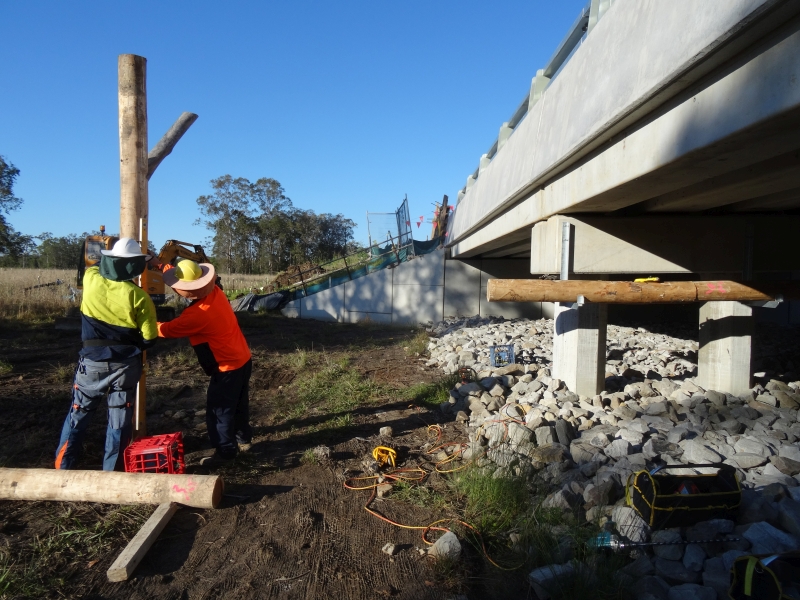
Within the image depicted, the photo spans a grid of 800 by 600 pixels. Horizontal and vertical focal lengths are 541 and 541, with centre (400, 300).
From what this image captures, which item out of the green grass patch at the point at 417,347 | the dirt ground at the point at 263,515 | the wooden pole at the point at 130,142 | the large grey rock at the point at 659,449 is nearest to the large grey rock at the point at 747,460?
the large grey rock at the point at 659,449

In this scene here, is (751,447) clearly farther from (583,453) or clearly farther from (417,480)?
(417,480)

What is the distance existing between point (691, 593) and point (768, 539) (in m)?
0.79

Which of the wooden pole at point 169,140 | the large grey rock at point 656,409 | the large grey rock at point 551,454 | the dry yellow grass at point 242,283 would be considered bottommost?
the large grey rock at point 551,454

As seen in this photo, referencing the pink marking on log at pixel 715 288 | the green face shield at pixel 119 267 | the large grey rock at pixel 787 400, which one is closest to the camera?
the green face shield at pixel 119 267

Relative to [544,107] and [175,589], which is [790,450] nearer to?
[544,107]

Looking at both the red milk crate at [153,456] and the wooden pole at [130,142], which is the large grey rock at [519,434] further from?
the wooden pole at [130,142]

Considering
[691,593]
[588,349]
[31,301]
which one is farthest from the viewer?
[31,301]

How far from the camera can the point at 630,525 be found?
3408 mm

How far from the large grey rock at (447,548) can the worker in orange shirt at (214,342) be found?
2.20 meters

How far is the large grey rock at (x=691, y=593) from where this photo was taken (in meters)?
2.75

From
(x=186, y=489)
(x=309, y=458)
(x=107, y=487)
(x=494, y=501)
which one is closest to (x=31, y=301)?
(x=309, y=458)

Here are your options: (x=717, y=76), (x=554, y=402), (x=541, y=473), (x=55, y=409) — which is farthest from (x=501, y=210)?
(x=55, y=409)

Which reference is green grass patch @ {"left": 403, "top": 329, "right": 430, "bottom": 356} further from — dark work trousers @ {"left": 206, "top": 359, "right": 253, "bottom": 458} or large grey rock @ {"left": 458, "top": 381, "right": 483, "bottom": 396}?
dark work trousers @ {"left": 206, "top": 359, "right": 253, "bottom": 458}

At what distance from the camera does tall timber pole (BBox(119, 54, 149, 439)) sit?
469 centimetres
